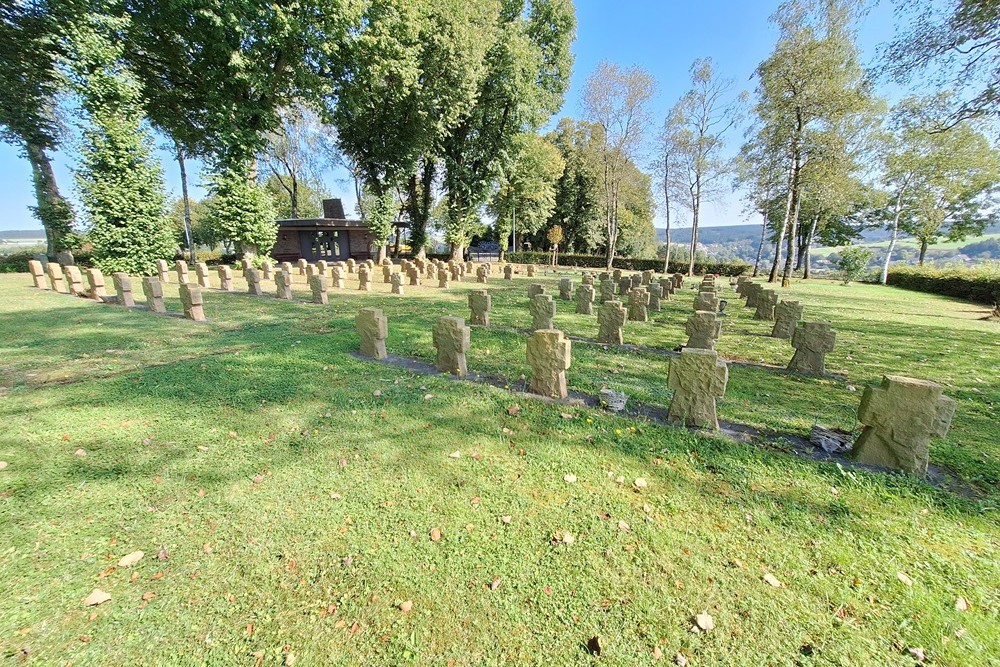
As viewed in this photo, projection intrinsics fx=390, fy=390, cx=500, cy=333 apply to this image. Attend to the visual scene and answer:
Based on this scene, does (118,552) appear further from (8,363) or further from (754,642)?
(8,363)

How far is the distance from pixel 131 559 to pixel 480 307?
6677 millimetres

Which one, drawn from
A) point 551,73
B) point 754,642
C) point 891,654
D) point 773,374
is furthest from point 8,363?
point 551,73

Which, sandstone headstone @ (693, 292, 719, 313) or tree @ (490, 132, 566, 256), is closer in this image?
sandstone headstone @ (693, 292, 719, 313)

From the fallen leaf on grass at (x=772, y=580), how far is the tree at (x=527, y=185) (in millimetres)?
26972

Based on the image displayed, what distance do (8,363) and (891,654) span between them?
928 cm

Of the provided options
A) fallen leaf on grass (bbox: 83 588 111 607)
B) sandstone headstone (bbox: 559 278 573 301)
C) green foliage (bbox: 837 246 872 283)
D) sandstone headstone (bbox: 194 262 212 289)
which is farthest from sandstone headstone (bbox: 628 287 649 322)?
green foliage (bbox: 837 246 872 283)

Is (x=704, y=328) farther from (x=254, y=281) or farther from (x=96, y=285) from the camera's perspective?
(x=96, y=285)

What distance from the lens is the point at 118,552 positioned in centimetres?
232

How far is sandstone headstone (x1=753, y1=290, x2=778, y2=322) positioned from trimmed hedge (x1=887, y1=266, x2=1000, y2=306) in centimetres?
1135

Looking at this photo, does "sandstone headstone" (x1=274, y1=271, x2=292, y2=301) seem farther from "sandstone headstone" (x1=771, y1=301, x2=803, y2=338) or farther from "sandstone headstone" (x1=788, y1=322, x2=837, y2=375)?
"sandstone headstone" (x1=771, y1=301, x2=803, y2=338)

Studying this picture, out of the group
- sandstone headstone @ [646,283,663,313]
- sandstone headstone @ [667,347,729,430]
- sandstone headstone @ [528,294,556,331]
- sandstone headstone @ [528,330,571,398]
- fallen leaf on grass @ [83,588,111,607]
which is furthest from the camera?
sandstone headstone @ [646,283,663,313]

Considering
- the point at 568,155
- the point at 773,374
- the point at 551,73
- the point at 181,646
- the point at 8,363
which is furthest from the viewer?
the point at 568,155

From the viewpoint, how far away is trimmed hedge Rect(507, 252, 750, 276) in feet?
102

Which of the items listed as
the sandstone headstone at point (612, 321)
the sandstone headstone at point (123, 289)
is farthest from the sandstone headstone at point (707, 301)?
the sandstone headstone at point (123, 289)
